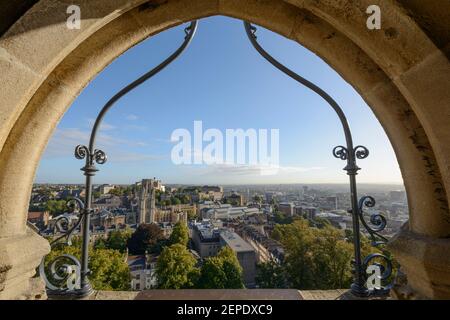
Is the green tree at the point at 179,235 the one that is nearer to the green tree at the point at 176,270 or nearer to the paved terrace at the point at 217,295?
the green tree at the point at 176,270

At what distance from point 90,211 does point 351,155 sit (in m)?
1.87

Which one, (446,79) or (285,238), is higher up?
(446,79)

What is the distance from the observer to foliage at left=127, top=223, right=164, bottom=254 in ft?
123

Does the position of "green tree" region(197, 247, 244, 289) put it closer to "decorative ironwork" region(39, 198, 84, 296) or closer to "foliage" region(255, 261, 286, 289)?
"foliage" region(255, 261, 286, 289)

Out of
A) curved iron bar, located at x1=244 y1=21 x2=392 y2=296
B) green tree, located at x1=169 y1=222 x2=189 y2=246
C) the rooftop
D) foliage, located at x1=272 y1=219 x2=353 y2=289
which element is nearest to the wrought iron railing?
curved iron bar, located at x1=244 y1=21 x2=392 y2=296

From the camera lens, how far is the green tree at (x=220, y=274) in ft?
61.6

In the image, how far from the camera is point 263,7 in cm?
131

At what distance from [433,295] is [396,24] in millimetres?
1170

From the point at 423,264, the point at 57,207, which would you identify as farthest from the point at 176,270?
the point at 423,264

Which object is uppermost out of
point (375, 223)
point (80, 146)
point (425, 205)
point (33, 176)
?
point (80, 146)

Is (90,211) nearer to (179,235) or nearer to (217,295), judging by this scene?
(217,295)

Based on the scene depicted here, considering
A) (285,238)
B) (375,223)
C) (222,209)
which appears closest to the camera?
(375,223)
